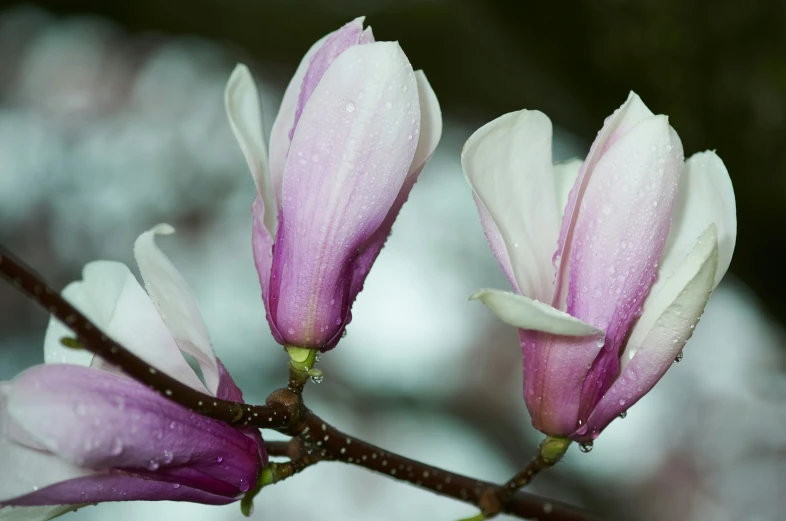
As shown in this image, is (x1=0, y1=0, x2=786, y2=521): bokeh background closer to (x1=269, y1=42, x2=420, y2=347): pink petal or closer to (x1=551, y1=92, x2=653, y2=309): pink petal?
(x1=551, y1=92, x2=653, y2=309): pink petal

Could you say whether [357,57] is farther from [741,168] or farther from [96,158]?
[96,158]

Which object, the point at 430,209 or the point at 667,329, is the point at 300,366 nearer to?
the point at 667,329

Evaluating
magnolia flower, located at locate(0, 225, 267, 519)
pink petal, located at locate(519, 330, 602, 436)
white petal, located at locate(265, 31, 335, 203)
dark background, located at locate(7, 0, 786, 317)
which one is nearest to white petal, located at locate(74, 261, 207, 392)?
magnolia flower, located at locate(0, 225, 267, 519)

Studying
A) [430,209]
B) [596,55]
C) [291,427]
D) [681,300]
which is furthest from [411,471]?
[430,209]

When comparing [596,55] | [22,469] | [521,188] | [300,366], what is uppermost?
[596,55]

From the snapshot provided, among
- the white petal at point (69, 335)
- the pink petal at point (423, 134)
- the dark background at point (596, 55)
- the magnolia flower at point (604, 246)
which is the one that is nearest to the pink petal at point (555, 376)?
the magnolia flower at point (604, 246)

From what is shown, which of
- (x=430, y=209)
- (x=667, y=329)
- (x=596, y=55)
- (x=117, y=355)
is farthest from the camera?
(x=430, y=209)

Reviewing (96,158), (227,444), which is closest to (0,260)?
(227,444)
